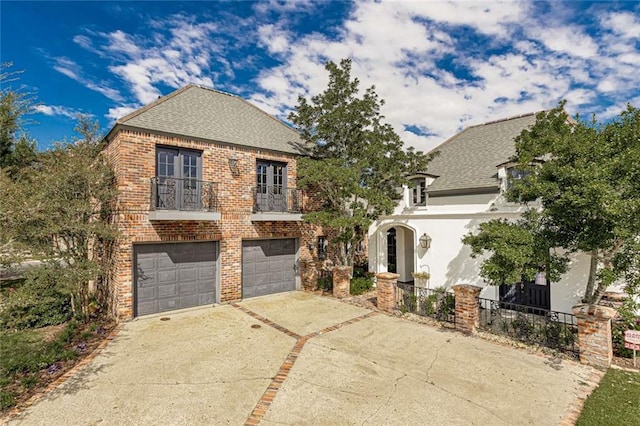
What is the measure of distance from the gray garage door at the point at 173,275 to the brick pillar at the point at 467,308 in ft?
27.5

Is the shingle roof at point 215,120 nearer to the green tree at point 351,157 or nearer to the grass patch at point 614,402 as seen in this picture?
the green tree at point 351,157

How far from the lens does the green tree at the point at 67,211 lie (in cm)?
793

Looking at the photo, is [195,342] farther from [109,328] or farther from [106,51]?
[106,51]

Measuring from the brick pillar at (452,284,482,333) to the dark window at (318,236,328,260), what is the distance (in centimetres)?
687

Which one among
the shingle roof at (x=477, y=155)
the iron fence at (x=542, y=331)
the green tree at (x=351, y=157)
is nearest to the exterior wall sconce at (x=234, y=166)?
the green tree at (x=351, y=157)

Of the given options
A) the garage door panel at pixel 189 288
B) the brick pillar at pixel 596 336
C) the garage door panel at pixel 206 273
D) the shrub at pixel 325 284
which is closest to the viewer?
the brick pillar at pixel 596 336

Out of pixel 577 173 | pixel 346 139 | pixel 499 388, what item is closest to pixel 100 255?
pixel 346 139

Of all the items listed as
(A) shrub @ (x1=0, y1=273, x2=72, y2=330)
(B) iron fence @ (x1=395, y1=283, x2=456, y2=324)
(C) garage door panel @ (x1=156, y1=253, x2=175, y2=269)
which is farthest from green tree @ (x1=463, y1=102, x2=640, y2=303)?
(A) shrub @ (x1=0, y1=273, x2=72, y2=330)

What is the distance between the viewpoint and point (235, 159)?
1159 cm

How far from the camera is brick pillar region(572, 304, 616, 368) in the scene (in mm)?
6445

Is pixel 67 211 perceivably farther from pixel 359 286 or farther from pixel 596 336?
pixel 596 336

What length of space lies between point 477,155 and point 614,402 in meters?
11.3

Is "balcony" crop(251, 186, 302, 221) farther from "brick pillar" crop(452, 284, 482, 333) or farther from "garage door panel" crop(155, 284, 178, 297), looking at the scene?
"brick pillar" crop(452, 284, 482, 333)

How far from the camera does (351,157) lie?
40.9 feet
